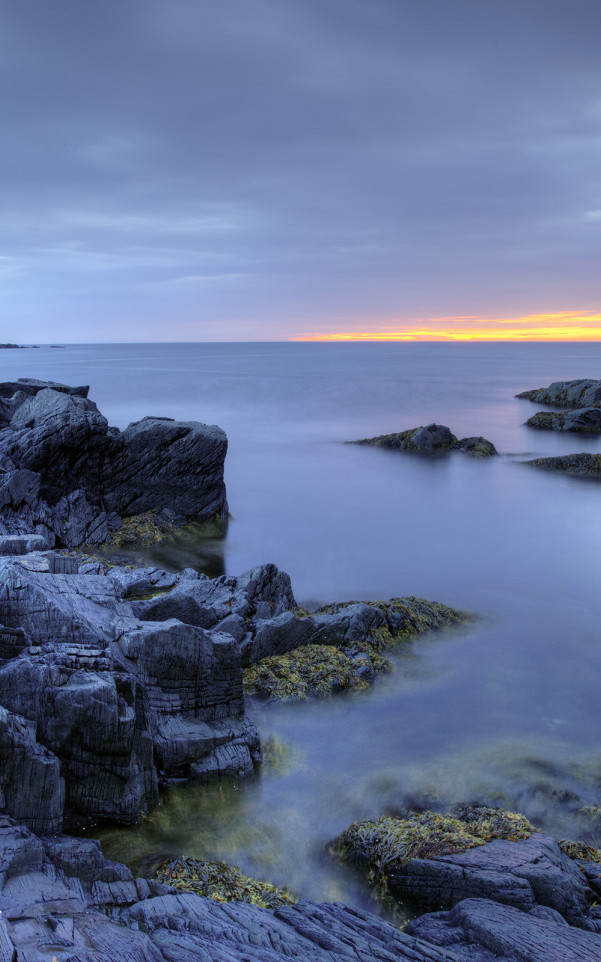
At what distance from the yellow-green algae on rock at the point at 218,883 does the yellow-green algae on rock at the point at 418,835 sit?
113 cm

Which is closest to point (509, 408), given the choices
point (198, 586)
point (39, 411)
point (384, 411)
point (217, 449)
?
point (384, 411)

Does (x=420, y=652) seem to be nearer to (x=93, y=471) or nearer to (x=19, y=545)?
(x=19, y=545)

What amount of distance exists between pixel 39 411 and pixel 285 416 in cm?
3168

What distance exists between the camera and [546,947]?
20.1 ft

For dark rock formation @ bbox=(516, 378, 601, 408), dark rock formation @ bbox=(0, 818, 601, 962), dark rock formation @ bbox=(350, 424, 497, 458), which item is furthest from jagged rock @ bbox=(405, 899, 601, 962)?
dark rock formation @ bbox=(516, 378, 601, 408)

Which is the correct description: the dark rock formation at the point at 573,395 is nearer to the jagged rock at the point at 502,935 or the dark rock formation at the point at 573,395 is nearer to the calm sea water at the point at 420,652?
the calm sea water at the point at 420,652

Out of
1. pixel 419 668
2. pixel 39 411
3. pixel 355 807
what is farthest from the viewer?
pixel 39 411

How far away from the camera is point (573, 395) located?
55219mm

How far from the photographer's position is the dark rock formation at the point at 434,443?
37500 millimetres

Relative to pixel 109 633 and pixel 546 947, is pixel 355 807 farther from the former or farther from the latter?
pixel 109 633

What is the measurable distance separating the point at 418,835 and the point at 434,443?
3139cm

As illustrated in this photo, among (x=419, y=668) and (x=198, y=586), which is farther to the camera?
(x=198, y=586)

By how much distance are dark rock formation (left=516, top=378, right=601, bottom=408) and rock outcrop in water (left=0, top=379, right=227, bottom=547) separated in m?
38.7

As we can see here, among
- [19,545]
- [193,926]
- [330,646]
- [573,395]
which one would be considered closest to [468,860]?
[193,926]
